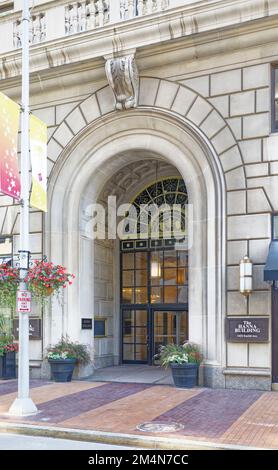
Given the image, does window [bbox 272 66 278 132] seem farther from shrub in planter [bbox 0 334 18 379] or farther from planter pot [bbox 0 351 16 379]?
planter pot [bbox 0 351 16 379]

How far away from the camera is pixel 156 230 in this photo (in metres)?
18.0

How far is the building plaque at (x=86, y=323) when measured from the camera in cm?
1596

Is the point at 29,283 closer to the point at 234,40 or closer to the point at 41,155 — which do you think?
the point at 41,155

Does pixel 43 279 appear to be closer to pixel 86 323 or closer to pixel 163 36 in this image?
pixel 86 323

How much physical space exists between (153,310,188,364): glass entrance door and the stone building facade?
1604 mm

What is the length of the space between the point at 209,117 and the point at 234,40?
6.57 feet

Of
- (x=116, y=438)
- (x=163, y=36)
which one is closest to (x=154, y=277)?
(x=163, y=36)

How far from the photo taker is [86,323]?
635 inches

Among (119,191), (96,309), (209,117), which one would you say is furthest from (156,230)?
(209,117)

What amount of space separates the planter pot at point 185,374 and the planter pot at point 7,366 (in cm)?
504

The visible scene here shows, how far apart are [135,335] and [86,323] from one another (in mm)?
2808

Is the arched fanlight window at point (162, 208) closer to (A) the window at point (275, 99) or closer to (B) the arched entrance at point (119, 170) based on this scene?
(B) the arched entrance at point (119, 170)

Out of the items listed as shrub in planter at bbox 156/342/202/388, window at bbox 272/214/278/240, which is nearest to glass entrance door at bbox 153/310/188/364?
shrub in planter at bbox 156/342/202/388

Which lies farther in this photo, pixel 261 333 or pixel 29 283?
pixel 261 333
